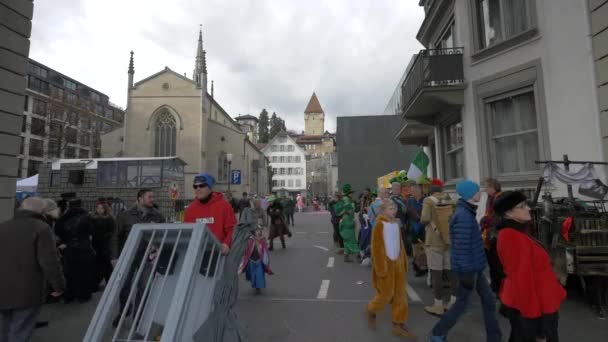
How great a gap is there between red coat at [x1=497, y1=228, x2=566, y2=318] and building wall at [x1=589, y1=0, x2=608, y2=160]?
5.24 metres

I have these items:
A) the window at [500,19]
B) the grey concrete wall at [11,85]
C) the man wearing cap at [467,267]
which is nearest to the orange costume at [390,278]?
the man wearing cap at [467,267]

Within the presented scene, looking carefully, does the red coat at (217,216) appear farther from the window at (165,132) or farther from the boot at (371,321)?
the window at (165,132)

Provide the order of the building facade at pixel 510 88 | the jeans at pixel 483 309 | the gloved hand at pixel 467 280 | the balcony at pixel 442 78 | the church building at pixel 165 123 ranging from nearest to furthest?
the jeans at pixel 483 309 < the gloved hand at pixel 467 280 < the building facade at pixel 510 88 < the balcony at pixel 442 78 < the church building at pixel 165 123

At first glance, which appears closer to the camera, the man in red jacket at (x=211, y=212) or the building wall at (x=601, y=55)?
the man in red jacket at (x=211, y=212)

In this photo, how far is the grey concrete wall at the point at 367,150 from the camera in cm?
3356

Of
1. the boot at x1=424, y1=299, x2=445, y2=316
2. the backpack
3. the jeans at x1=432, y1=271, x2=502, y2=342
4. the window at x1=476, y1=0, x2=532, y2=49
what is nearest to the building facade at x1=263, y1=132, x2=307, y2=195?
the window at x1=476, y1=0, x2=532, y2=49

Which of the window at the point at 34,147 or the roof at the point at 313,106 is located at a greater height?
the roof at the point at 313,106

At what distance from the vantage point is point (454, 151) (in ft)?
36.1

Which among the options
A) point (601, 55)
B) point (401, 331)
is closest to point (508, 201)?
point (401, 331)

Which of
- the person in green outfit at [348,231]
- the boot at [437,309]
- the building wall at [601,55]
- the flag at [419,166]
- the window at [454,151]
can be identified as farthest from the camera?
the flag at [419,166]

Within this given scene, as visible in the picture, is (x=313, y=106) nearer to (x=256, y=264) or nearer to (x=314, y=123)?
(x=314, y=123)

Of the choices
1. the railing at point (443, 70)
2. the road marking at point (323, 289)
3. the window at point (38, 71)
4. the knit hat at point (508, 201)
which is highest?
the window at point (38, 71)

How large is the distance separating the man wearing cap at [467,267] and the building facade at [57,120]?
125 ft

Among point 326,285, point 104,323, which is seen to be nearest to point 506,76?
point 326,285
